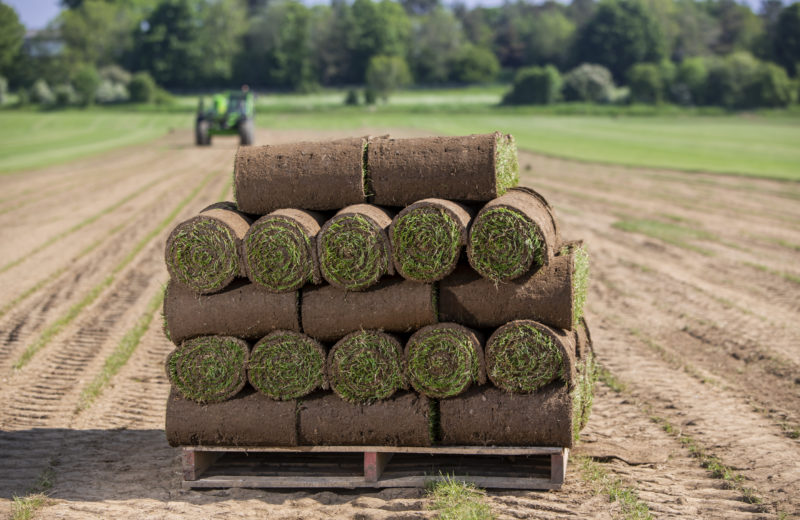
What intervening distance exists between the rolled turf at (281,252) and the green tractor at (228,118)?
3224 cm

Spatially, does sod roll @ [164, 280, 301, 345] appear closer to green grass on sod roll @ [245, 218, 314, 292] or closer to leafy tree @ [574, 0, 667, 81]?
green grass on sod roll @ [245, 218, 314, 292]

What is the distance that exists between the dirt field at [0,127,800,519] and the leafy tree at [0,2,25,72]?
72.9 metres

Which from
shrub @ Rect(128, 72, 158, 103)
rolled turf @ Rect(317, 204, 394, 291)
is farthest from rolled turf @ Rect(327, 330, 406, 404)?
shrub @ Rect(128, 72, 158, 103)

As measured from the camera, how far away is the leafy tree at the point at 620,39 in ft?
383

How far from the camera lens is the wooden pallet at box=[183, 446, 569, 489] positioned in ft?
23.9

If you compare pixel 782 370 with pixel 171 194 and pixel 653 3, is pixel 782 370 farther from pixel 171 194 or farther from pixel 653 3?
pixel 653 3

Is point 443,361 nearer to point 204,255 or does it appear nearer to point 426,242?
point 426,242

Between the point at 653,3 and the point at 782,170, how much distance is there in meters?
117

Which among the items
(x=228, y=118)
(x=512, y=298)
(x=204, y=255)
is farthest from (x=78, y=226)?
(x=228, y=118)

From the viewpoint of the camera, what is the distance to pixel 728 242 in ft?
59.3


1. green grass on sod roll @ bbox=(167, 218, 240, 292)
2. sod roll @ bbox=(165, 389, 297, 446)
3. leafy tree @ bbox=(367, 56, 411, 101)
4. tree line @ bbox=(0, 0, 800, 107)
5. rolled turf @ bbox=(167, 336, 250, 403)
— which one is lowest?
sod roll @ bbox=(165, 389, 297, 446)

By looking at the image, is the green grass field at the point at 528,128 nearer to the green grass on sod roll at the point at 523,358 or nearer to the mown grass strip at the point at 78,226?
the mown grass strip at the point at 78,226

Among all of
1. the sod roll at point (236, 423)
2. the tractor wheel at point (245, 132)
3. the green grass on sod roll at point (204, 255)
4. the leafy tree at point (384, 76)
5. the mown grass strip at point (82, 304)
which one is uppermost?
the leafy tree at point (384, 76)

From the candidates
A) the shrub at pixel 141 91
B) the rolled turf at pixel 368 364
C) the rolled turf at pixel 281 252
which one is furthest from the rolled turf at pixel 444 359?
the shrub at pixel 141 91
